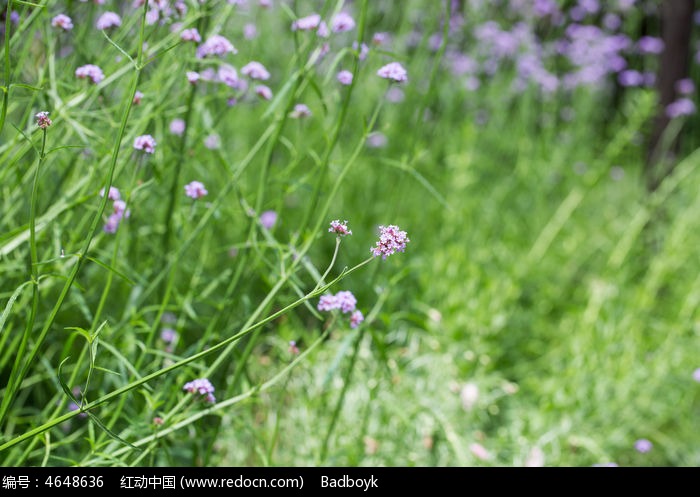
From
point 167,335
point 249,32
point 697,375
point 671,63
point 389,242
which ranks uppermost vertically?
point 249,32

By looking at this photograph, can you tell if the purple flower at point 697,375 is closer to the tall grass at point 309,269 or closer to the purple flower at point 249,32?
the tall grass at point 309,269

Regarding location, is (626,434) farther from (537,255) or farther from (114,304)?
(114,304)

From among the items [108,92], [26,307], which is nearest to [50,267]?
[26,307]

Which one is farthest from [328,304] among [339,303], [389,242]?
[389,242]

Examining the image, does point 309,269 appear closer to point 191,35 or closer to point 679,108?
point 191,35

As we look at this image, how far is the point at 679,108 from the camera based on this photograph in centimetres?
376

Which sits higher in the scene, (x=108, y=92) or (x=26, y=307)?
(x=108, y=92)

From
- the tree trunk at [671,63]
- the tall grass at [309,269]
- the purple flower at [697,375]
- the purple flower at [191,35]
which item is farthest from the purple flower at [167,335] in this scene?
the tree trunk at [671,63]

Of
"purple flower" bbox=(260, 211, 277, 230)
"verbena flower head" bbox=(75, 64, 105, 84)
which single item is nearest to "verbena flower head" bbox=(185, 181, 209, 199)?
"verbena flower head" bbox=(75, 64, 105, 84)

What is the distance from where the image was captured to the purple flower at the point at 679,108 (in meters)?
3.71

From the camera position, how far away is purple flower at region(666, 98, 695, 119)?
371 cm

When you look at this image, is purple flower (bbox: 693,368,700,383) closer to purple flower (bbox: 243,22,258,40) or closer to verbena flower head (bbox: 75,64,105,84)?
purple flower (bbox: 243,22,258,40)

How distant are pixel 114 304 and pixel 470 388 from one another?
1.21 metres
